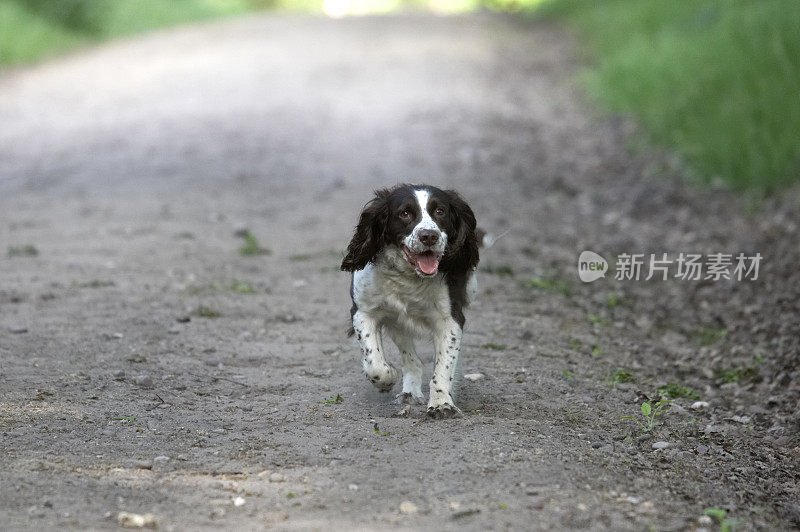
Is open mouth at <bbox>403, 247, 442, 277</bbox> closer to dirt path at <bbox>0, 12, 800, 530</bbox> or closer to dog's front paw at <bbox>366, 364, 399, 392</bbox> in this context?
dog's front paw at <bbox>366, 364, 399, 392</bbox>

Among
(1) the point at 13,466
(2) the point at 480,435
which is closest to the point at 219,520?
(1) the point at 13,466

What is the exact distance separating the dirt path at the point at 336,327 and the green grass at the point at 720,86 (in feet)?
1.39

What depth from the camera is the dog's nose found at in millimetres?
4504

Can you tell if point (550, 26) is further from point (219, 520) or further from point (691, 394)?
Result: point (219, 520)

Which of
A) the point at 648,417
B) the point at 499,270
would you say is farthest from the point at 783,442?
the point at 499,270

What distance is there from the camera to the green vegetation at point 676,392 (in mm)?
5469

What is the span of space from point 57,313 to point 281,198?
3.85 m

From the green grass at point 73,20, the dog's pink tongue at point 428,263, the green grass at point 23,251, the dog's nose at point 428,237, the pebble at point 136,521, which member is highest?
the green grass at point 73,20

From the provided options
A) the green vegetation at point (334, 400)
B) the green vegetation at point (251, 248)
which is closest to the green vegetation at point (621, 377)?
the green vegetation at point (334, 400)

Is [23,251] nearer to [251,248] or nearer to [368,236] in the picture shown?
[251,248]

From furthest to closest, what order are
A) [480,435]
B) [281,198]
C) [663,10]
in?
1. [663,10]
2. [281,198]
3. [480,435]

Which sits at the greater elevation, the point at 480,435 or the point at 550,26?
the point at 550,26

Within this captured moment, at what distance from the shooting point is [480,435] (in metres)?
4.23

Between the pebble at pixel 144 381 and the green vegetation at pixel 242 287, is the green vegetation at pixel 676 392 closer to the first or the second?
the pebble at pixel 144 381
